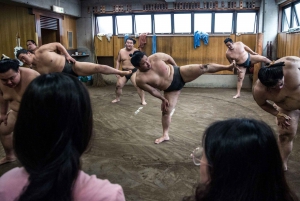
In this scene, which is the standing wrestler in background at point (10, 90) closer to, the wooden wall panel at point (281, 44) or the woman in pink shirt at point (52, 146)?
the woman in pink shirt at point (52, 146)

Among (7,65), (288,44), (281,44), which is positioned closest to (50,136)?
(7,65)

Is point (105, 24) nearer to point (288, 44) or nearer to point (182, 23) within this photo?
point (182, 23)

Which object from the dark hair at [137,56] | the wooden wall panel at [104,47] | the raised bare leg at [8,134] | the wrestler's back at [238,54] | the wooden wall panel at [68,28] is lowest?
the raised bare leg at [8,134]

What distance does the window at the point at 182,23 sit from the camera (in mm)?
8086

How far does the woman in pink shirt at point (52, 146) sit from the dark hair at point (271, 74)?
189cm

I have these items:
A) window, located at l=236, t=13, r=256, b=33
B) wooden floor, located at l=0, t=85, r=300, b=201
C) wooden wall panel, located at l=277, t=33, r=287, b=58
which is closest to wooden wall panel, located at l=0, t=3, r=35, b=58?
wooden floor, located at l=0, t=85, r=300, b=201

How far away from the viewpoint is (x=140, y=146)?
11.4 ft

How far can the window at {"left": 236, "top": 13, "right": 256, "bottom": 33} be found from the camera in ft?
25.7

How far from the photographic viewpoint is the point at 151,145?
138 inches

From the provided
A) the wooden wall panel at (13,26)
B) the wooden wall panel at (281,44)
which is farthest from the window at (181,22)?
the wooden wall panel at (13,26)

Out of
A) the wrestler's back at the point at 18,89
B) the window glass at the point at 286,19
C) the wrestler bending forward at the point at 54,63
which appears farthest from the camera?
the window glass at the point at 286,19

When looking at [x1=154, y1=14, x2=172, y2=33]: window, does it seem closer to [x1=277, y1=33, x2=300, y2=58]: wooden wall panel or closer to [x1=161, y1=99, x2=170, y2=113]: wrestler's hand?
[x1=277, y1=33, x2=300, y2=58]: wooden wall panel

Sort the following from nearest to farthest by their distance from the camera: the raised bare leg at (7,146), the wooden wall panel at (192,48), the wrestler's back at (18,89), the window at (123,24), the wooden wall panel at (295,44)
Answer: the wrestler's back at (18,89)
the raised bare leg at (7,146)
the wooden wall panel at (295,44)
the wooden wall panel at (192,48)
the window at (123,24)

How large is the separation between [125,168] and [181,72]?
1.36 m
